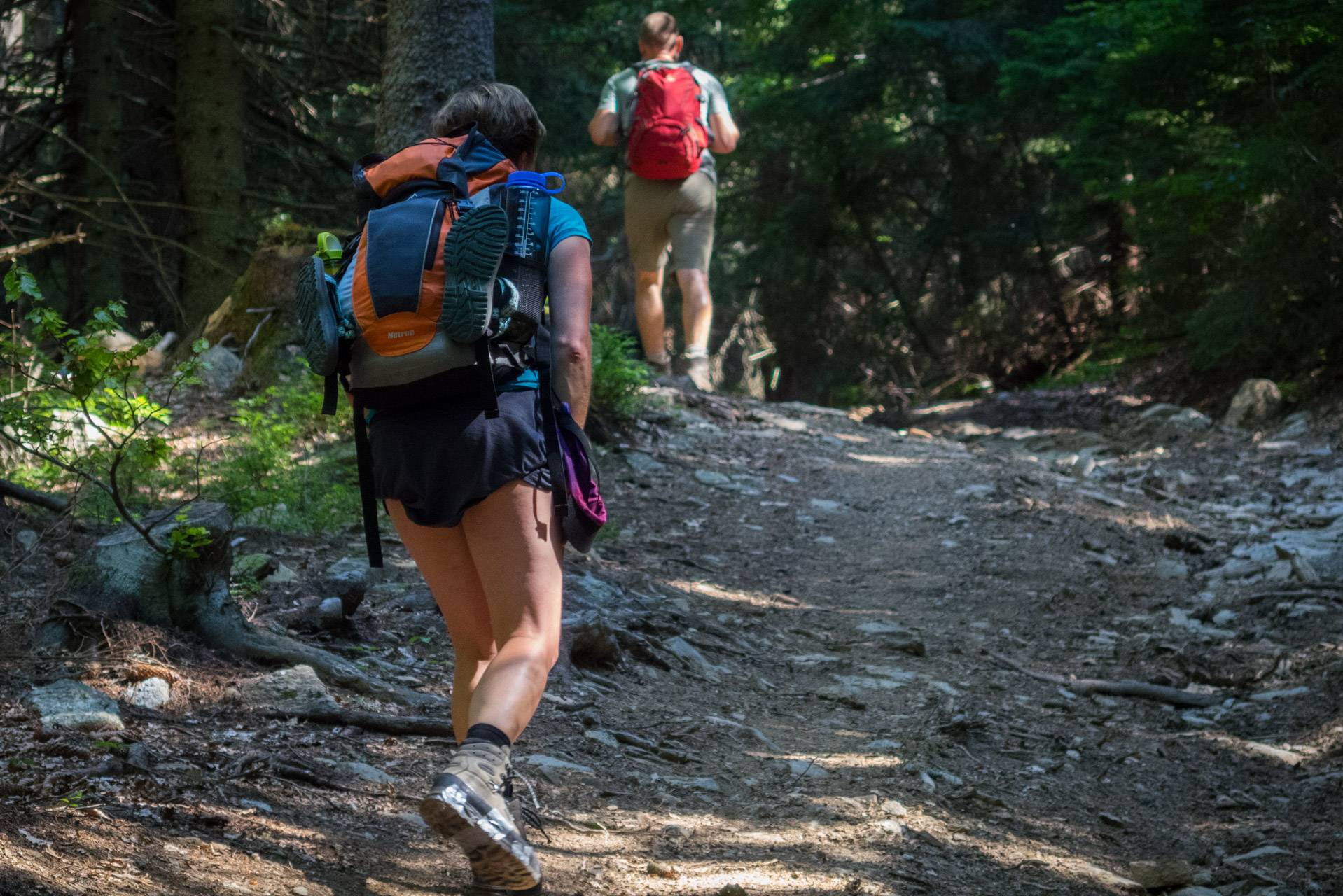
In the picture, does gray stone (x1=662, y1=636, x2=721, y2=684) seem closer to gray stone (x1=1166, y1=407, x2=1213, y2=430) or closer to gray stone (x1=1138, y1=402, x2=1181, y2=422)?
gray stone (x1=1166, y1=407, x2=1213, y2=430)

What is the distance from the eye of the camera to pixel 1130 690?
4617 mm

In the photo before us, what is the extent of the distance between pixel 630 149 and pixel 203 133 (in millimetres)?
4347

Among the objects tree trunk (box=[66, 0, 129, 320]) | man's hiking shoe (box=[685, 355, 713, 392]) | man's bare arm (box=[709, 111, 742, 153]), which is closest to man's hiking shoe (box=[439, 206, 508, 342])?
man's bare arm (box=[709, 111, 742, 153])

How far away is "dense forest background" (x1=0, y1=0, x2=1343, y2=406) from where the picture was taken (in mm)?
8391

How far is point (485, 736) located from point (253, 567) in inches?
103

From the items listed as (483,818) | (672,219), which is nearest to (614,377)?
(672,219)

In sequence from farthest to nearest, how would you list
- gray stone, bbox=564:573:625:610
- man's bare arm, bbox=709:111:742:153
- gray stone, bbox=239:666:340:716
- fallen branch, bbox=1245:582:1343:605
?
man's bare arm, bbox=709:111:742:153 → fallen branch, bbox=1245:582:1343:605 → gray stone, bbox=564:573:625:610 → gray stone, bbox=239:666:340:716

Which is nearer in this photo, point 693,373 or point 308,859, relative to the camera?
point 308,859

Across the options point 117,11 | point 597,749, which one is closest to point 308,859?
point 597,749

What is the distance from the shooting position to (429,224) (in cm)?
231

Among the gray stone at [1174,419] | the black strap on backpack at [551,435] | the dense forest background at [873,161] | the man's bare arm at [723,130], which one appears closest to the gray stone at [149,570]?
the dense forest background at [873,161]

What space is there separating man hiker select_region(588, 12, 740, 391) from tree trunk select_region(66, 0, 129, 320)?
15.9 ft

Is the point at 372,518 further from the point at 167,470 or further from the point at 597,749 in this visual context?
the point at 167,470

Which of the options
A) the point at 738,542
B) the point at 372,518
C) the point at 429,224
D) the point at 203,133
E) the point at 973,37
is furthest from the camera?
the point at 973,37
